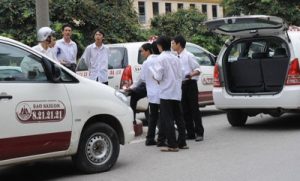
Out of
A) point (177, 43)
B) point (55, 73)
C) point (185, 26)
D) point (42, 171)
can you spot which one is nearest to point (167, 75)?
point (177, 43)

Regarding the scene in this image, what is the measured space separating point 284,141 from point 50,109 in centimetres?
409

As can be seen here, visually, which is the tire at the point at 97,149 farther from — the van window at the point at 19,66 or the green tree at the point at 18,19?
the green tree at the point at 18,19

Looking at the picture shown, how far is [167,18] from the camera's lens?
27719 millimetres

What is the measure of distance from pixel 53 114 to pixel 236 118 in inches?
201

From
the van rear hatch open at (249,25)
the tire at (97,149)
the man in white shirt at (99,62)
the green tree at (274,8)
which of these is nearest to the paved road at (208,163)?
the tire at (97,149)

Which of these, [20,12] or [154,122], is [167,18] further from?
[154,122]

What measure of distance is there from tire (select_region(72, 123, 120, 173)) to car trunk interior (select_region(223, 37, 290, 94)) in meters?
3.84

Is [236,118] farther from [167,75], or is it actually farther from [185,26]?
[185,26]

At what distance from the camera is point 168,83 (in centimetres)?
841

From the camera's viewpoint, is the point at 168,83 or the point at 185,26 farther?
the point at 185,26

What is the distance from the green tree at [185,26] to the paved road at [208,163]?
16550 millimetres

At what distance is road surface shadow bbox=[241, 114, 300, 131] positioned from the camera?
1069cm

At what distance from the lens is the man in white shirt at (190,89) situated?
9.23 metres

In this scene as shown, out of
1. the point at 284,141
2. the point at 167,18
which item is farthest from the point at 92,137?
the point at 167,18
